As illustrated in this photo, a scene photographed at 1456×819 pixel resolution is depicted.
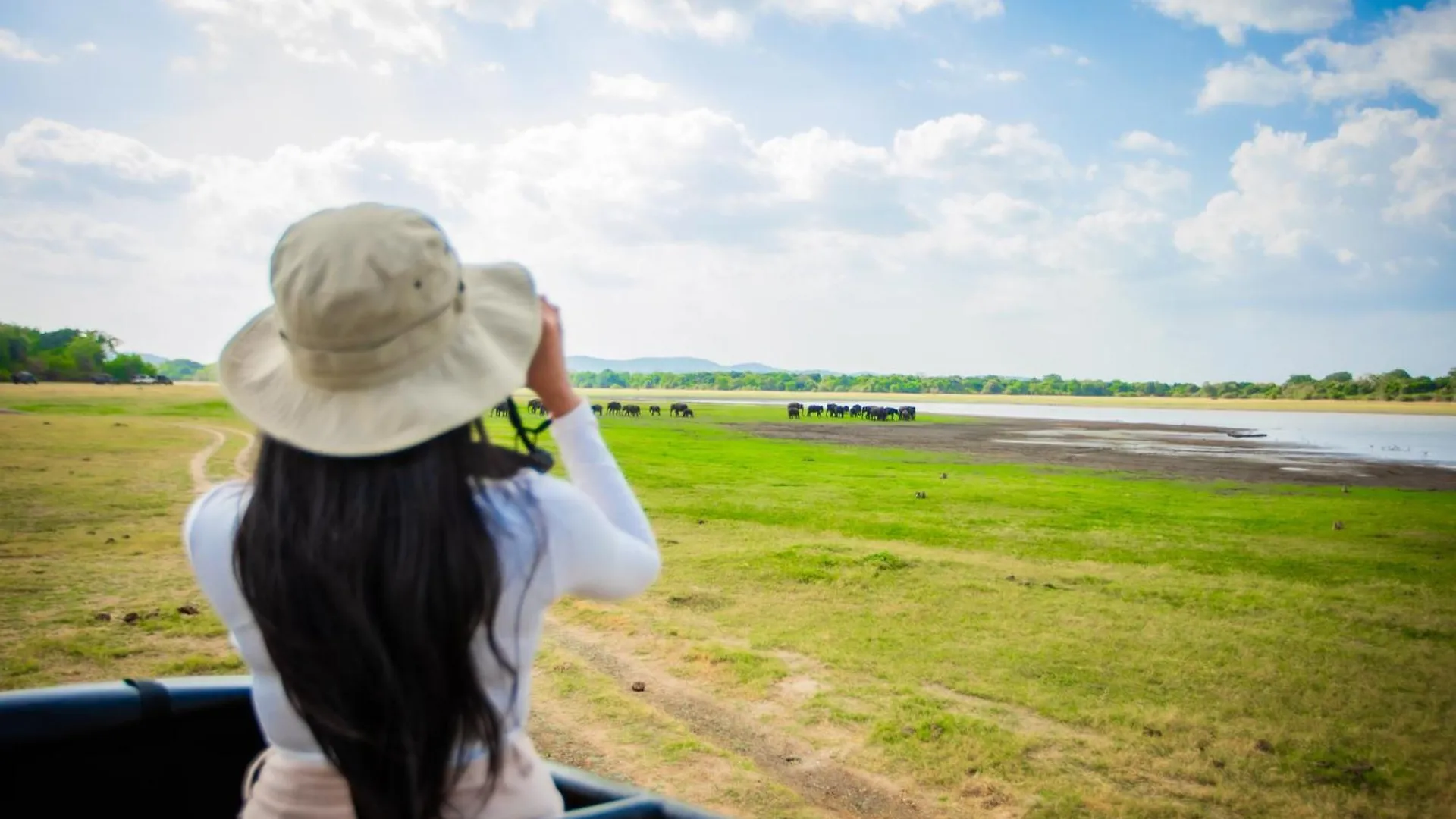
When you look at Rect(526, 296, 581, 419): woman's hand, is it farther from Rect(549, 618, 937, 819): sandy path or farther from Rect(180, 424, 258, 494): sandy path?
Rect(180, 424, 258, 494): sandy path

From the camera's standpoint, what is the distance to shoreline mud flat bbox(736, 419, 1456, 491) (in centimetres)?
2327

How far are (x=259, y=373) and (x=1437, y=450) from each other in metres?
41.0

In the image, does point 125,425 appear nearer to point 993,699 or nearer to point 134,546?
point 134,546

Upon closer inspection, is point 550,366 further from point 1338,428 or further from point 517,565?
point 1338,428

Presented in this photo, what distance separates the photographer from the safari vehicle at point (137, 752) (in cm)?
243

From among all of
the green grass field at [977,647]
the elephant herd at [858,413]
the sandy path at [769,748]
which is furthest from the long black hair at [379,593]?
the elephant herd at [858,413]

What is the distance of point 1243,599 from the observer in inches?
352

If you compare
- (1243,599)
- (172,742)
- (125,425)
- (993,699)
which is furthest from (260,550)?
(125,425)

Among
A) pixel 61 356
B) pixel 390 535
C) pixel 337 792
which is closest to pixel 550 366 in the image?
pixel 390 535

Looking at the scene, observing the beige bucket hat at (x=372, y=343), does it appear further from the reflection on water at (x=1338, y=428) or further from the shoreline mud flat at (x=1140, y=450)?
the reflection on water at (x=1338, y=428)

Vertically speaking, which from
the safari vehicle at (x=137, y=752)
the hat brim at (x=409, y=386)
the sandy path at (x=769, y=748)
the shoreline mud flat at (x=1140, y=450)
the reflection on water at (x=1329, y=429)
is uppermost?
the hat brim at (x=409, y=386)

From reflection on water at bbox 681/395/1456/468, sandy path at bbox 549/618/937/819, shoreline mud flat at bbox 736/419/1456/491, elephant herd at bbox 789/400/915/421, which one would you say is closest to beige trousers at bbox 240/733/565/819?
sandy path at bbox 549/618/937/819

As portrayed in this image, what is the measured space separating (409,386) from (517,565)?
31 cm

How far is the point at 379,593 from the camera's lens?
1365 millimetres
